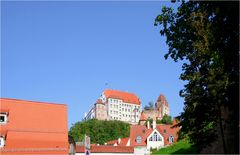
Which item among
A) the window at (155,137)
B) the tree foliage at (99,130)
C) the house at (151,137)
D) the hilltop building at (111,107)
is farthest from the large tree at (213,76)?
the hilltop building at (111,107)

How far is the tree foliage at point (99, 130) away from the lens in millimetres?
127750

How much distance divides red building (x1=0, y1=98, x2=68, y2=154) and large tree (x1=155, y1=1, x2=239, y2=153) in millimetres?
21053

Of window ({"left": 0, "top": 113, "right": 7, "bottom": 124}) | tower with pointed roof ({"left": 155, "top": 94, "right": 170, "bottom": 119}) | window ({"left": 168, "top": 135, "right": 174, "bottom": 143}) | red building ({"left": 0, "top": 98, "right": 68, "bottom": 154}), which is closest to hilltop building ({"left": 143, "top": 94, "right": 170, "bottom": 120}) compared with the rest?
tower with pointed roof ({"left": 155, "top": 94, "right": 170, "bottom": 119})

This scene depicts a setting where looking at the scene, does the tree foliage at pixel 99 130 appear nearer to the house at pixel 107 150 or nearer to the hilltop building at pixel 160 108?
the hilltop building at pixel 160 108

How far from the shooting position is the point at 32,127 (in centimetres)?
3991

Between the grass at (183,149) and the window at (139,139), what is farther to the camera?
the window at (139,139)

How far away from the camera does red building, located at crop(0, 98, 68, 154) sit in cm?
3838

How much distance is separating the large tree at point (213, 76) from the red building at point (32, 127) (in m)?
21.1

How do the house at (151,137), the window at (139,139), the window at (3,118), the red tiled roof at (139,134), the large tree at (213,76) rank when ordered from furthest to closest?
the window at (139,139) → the red tiled roof at (139,134) → the house at (151,137) → the window at (3,118) → the large tree at (213,76)

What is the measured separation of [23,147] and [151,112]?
141m

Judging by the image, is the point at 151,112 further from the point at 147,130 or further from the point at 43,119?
the point at 43,119

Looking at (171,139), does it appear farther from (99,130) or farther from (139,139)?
(99,130)

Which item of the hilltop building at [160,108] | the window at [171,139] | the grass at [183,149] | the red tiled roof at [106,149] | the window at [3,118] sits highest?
the hilltop building at [160,108]

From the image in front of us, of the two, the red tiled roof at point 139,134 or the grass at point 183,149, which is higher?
the red tiled roof at point 139,134
